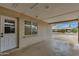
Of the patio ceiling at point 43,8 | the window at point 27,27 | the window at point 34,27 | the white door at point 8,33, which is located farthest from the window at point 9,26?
the window at point 34,27

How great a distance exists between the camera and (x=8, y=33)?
7.75m

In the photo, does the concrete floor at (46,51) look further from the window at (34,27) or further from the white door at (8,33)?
the window at (34,27)

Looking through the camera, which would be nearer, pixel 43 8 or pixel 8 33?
pixel 43 8

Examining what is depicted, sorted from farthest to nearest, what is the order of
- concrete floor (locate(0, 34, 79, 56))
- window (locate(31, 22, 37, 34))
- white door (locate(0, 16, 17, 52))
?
1. window (locate(31, 22, 37, 34))
2. white door (locate(0, 16, 17, 52))
3. concrete floor (locate(0, 34, 79, 56))

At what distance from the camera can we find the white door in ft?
23.6

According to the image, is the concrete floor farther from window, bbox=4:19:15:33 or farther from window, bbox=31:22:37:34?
window, bbox=31:22:37:34

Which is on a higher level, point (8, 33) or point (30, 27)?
point (30, 27)

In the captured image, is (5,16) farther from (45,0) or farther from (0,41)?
(45,0)

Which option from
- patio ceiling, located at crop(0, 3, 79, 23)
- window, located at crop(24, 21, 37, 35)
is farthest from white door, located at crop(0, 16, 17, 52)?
window, located at crop(24, 21, 37, 35)

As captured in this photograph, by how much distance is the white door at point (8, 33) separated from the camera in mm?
7199

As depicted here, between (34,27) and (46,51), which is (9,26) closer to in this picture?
(46,51)

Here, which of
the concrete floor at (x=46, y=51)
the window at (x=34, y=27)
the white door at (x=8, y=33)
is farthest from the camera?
the window at (x=34, y=27)

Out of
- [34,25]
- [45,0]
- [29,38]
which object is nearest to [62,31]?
[34,25]

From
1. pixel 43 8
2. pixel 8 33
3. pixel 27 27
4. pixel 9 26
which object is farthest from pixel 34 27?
pixel 43 8
